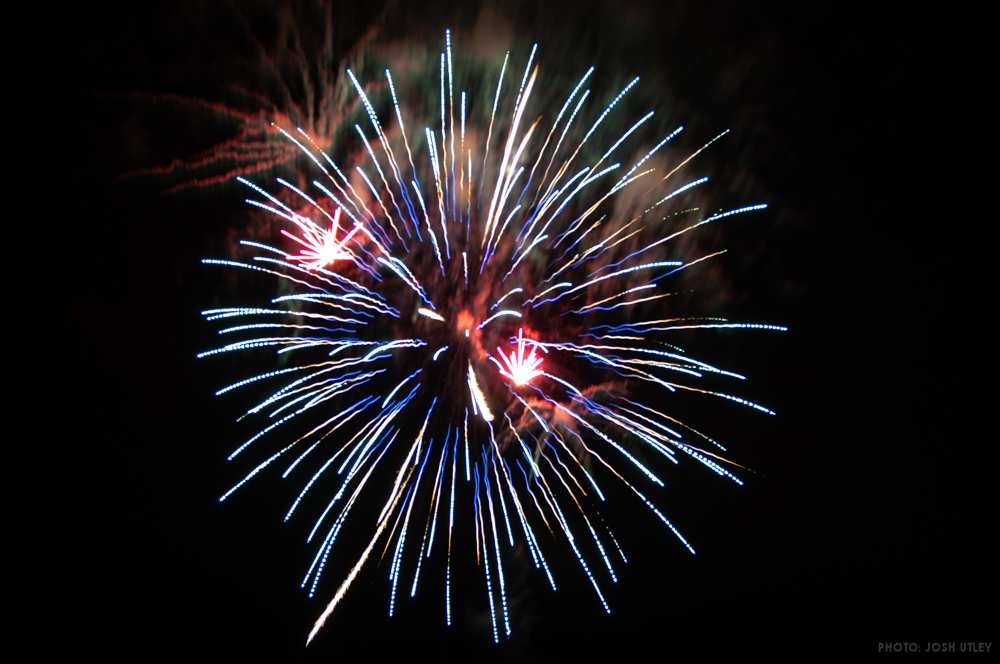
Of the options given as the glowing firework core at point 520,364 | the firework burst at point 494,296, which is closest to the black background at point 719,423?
the firework burst at point 494,296

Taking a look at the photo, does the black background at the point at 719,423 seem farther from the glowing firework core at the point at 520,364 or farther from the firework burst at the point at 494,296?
the glowing firework core at the point at 520,364

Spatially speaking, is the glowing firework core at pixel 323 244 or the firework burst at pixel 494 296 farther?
the firework burst at pixel 494 296

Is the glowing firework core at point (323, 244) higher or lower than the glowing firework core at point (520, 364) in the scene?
higher

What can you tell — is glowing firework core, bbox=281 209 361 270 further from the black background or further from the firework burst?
the black background

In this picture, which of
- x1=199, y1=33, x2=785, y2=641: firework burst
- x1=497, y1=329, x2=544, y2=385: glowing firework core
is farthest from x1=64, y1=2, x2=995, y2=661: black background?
x1=497, y1=329, x2=544, y2=385: glowing firework core

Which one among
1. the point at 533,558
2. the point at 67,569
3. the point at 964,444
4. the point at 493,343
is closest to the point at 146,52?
the point at 493,343

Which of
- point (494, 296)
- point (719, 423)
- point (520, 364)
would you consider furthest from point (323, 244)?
point (719, 423)
